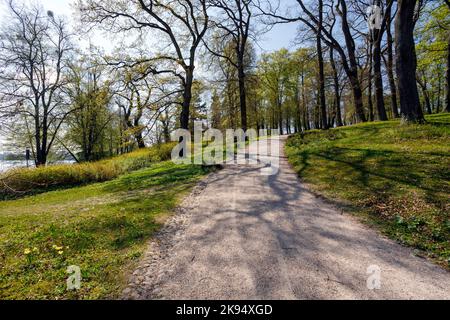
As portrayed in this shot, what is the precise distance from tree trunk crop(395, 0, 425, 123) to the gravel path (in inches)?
316

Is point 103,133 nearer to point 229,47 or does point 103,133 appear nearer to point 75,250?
point 229,47

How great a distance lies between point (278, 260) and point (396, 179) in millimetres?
4909

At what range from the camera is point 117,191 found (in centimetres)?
895

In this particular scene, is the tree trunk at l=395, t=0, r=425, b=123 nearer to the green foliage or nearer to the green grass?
the green grass

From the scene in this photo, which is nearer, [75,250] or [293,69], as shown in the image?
[75,250]

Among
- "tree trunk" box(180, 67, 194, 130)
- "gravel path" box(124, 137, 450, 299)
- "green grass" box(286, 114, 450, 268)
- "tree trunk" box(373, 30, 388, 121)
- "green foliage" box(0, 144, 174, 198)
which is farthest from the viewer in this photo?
"tree trunk" box(373, 30, 388, 121)

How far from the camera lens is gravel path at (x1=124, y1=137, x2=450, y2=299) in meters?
2.89

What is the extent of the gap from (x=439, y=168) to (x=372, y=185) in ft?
6.41

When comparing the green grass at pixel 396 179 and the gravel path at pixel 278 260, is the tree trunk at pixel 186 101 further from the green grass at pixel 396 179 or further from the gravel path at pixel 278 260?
the gravel path at pixel 278 260

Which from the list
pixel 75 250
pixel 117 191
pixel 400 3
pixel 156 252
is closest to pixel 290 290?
pixel 156 252

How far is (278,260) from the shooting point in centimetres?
355

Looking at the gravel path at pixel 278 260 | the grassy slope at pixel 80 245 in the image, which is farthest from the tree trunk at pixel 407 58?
the grassy slope at pixel 80 245
